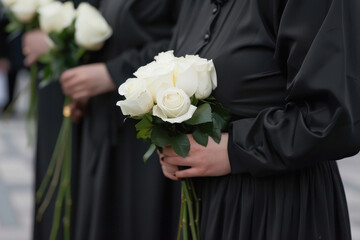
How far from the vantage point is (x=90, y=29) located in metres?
3.09

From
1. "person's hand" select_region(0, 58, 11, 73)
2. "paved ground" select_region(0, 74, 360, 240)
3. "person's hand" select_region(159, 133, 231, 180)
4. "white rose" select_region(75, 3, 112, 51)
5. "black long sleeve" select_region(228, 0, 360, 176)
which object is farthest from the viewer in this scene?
"person's hand" select_region(0, 58, 11, 73)

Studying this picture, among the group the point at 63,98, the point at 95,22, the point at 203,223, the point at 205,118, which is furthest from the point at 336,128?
the point at 63,98

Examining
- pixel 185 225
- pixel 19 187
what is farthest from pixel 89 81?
pixel 19 187

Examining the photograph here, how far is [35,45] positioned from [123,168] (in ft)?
2.73

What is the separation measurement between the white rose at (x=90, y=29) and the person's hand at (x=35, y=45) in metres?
0.41

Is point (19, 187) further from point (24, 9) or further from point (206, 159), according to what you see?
point (206, 159)

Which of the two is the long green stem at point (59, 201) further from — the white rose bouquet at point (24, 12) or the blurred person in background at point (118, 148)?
the white rose bouquet at point (24, 12)

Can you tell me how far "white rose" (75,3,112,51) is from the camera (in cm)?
309

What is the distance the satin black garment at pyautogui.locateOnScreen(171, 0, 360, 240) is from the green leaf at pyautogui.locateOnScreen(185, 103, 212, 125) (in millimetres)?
98

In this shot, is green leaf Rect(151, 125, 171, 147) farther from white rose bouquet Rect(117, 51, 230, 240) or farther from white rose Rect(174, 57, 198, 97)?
white rose Rect(174, 57, 198, 97)

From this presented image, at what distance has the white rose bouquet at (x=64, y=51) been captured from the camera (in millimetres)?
3131

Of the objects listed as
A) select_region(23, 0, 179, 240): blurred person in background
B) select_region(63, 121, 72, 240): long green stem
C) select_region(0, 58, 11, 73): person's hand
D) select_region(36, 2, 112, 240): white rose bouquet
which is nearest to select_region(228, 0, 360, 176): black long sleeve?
select_region(23, 0, 179, 240): blurred person in background

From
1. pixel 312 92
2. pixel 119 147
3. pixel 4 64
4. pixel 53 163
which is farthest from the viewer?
pixel 4 64

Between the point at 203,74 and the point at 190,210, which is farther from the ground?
the point at 203,74
